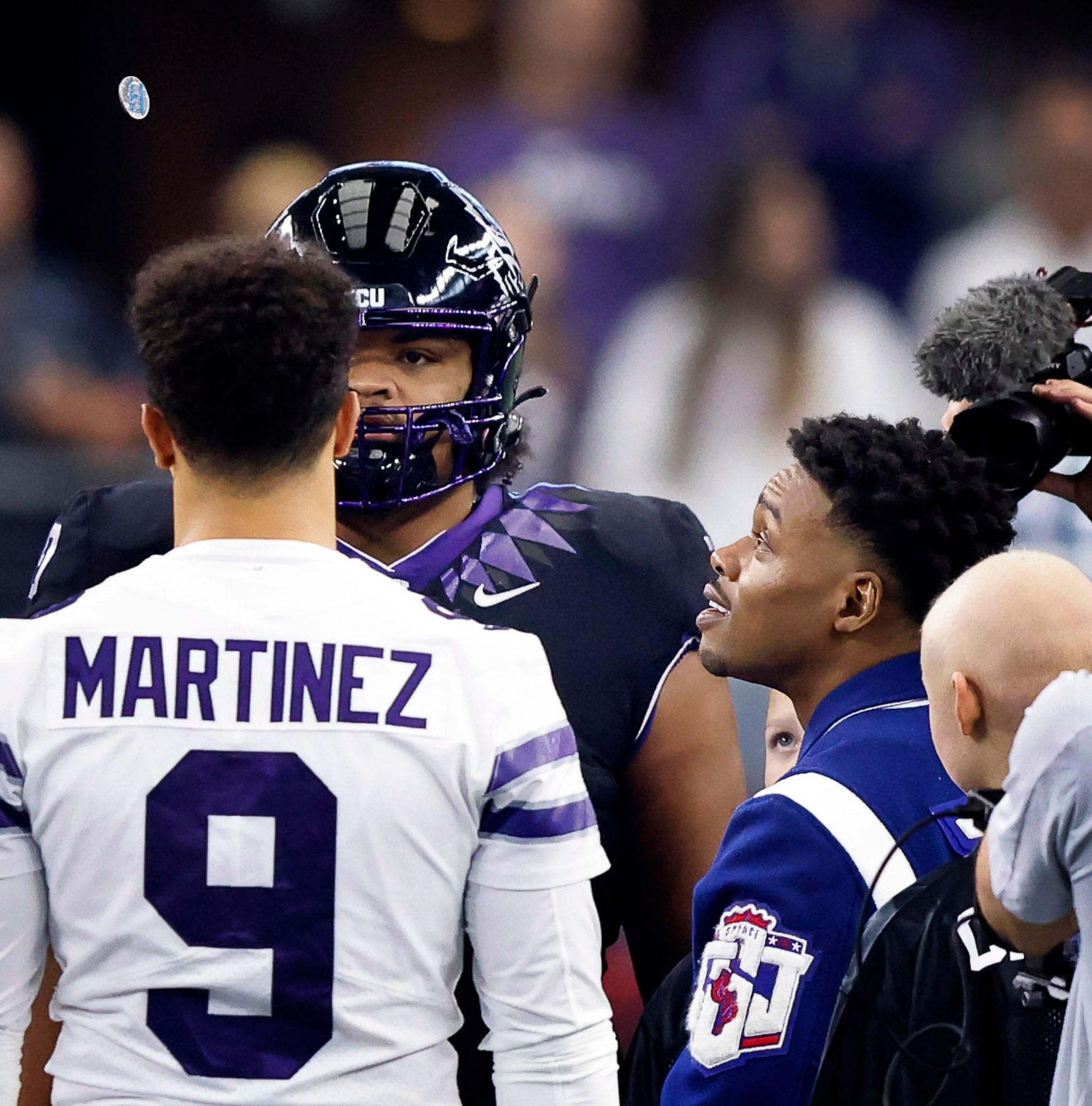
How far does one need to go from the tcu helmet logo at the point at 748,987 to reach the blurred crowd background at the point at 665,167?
6.75 feet

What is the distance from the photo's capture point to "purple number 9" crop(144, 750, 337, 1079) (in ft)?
2.95

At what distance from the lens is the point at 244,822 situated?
899 mm

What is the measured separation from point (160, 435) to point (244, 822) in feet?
0.90

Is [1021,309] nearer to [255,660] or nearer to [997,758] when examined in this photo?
[997,758]

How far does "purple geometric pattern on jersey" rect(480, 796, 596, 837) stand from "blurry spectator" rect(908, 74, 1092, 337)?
8.25ft

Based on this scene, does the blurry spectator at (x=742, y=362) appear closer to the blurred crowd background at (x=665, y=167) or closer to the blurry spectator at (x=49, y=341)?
the blurred crowd background at (x=665, y=167)

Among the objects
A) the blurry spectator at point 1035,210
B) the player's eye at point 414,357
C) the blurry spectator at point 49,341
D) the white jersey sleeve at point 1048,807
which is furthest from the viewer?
the blurry spectator at point 1035,210

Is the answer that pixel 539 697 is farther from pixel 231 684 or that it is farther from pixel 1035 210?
pixel 1035 210

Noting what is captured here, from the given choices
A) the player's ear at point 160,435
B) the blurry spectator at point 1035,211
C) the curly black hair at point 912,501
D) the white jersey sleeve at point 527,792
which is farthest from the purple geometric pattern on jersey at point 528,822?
the blurry spectator at point 1035,211

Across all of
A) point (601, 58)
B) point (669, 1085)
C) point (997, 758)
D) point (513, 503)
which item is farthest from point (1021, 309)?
point (601, 58)

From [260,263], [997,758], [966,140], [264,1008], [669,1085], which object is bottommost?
[669,1085]

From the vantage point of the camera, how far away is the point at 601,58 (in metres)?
3.27

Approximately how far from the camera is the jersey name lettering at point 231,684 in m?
0.90

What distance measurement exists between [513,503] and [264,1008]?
0.89 meters
